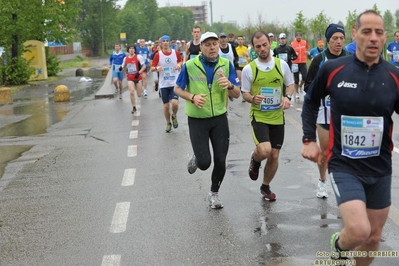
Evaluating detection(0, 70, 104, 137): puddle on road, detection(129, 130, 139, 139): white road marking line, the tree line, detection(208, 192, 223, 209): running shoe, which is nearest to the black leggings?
detection(208, 192, 223, 209): running shoe

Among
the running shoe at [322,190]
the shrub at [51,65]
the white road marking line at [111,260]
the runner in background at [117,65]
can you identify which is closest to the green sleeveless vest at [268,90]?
the running shoe at [322,190]

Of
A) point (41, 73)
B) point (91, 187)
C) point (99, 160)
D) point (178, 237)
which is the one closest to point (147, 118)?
point (99, 160)

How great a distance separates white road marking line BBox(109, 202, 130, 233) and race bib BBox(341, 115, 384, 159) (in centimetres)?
288

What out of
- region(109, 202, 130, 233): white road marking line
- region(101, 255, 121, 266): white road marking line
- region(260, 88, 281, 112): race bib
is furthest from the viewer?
region(260, 88, 281, 112): race bib

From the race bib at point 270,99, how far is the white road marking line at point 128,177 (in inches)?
92.7

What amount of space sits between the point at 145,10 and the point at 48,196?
5539 inches

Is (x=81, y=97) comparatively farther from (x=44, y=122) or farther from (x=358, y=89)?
(x=358, y=89)

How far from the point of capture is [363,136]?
447cm

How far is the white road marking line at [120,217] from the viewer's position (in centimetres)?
670

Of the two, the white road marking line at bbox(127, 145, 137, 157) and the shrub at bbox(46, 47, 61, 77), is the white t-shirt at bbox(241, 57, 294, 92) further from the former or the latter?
the shrub at bbox(46, 47, 61, 77)

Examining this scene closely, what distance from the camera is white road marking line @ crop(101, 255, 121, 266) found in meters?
5.66

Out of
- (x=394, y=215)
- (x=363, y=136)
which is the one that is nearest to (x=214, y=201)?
(x=394, y=215)

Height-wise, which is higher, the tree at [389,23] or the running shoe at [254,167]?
the tree at [389,23]

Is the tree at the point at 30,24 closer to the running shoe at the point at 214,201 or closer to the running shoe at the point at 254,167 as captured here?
the running shoe at the point at 254,167
